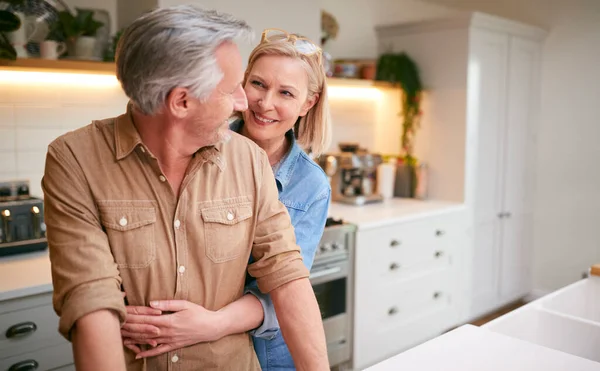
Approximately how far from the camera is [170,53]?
992 millimetres

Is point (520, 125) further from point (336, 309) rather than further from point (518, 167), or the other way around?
point (336, 309)

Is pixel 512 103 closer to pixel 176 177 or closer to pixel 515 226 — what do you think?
pixel 515 226

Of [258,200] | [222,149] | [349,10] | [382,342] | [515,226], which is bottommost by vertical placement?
[382,342]

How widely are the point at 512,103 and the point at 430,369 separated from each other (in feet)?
11.8

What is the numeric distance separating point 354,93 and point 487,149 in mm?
1085

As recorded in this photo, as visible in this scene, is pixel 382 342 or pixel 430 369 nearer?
pixel 430 369

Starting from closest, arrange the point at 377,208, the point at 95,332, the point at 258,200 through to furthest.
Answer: the point at 95,332, the point at 258,200, the point at 377,208

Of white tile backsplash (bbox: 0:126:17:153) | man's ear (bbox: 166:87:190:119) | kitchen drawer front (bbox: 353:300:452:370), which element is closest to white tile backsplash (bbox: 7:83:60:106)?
white tile backsplash (bbox: 0:126:17:153)

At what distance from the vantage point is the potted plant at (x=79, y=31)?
264 cm

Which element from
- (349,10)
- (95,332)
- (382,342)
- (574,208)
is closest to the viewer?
(95,332)

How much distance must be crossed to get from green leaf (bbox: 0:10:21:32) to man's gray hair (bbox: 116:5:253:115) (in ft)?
5.35

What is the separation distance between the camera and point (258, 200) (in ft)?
3.97

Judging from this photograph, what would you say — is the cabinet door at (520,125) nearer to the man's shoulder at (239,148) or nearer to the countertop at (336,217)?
the countertop at (336,217)

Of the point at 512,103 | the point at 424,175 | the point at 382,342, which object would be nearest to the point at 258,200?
the point at 382,342
